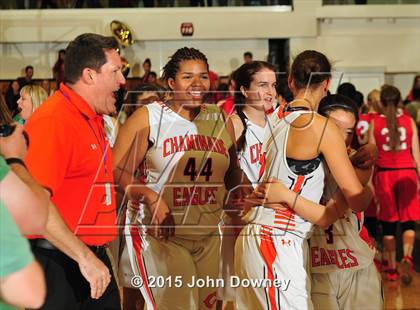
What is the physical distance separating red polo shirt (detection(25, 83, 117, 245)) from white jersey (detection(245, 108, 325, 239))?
810mm

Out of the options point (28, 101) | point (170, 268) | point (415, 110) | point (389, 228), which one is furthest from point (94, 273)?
point (415, 110)

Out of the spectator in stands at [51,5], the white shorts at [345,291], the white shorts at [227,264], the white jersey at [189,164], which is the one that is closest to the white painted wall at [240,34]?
the spectator in stands at [51,5]

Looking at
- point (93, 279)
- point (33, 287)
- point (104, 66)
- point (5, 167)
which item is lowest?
point (93, 279)

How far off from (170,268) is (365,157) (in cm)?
127

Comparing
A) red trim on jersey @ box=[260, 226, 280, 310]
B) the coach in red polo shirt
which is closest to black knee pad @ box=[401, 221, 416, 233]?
red trim on jersey @ box=[260, 226, 280, 310]

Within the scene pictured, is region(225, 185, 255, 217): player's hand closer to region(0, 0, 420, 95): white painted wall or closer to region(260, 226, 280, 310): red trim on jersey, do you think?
region(260, 226, 280, 310): red trim on jersey

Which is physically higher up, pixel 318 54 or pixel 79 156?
pixel 318 54

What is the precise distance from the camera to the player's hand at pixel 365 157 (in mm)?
3992

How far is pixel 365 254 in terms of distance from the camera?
3.99 m

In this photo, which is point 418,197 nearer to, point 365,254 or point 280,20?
point 365,254

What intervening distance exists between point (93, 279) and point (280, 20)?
12.4 metres

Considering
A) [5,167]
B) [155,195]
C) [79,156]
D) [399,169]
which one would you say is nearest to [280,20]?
[399,169]

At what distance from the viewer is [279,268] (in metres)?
3.70

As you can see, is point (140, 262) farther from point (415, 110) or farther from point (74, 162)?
point (415, 110)
